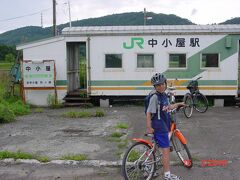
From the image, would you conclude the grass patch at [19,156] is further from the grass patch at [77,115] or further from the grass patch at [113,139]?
the grass patch at [77,115]

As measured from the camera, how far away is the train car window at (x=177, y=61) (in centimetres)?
1457

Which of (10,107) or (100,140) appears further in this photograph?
(10,107)

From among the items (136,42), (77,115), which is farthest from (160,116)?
(136,42)

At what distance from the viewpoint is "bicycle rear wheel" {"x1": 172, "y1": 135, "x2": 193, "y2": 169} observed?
6199mm

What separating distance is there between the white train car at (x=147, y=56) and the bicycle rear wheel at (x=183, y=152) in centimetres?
824

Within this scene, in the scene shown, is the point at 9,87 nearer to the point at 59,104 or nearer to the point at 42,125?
the point at 59,104

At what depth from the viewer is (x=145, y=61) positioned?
48.3 ft

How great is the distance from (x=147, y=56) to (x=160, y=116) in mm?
9434

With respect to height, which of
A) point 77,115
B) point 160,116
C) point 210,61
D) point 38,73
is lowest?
point 77,115

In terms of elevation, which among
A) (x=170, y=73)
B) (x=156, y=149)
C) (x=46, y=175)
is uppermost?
(x=170, y=73)

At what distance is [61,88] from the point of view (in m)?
15.0

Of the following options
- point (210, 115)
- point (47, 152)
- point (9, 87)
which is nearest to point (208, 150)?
point (47, 152)

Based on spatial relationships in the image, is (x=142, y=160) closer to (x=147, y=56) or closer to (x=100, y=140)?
(x=100, y=140)

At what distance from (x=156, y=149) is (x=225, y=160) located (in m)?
1.84
